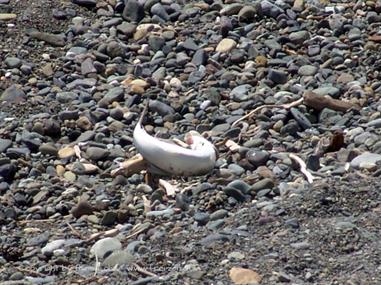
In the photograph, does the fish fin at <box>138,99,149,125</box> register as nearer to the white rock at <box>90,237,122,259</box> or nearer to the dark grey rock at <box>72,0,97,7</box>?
the white rock at <box>90,237,122,259</box>

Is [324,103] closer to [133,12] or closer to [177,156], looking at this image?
[177,156]

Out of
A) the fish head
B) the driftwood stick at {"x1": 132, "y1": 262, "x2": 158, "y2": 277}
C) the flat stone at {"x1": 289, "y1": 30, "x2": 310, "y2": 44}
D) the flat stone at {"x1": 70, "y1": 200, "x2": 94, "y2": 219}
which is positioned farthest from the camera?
the flat stone at {"x1": 289, "y1": 30, "x2": 310, "y2": 44}

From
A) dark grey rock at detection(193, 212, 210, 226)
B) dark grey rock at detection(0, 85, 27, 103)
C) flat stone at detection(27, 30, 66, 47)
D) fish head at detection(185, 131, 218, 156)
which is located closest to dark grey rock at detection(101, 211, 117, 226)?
dark grey rock at detection(193, 212, 210, 226)

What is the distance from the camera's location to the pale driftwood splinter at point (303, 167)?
229 inches

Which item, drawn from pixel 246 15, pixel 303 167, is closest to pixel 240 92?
pixel 246 15

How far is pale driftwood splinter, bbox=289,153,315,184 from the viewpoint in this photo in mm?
5812

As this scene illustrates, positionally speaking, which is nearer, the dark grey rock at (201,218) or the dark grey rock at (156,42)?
→ the dark grey rock at (201,218)

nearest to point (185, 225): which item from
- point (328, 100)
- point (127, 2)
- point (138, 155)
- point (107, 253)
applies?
point (107, 253)

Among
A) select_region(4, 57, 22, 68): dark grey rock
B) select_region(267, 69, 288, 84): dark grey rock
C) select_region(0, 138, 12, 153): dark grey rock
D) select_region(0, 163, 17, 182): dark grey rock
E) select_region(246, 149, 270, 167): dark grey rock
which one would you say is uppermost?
select_region(246, 149, 270, 167): dark grey rock

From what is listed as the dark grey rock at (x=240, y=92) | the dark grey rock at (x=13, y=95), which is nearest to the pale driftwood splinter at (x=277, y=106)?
the dark grey rock at (x=240, y=92)

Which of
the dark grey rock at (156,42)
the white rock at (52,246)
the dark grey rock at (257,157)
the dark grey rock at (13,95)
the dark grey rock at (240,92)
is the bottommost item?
the dark grey rock at (13,95)

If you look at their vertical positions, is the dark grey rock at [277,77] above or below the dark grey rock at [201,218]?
below

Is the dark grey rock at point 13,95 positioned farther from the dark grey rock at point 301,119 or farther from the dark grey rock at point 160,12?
the dark grey rock at point 301,119

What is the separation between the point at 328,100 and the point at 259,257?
1.93 m
